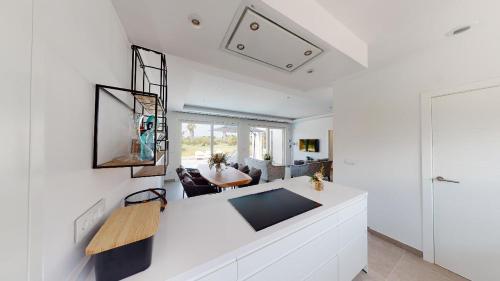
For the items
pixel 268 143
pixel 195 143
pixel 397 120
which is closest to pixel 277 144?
pixel 268 143

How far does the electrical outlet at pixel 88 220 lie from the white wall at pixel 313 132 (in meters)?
6.90

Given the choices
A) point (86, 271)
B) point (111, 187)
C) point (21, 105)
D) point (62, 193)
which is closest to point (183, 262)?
point (86, 271)

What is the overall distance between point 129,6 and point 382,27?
2073 mm

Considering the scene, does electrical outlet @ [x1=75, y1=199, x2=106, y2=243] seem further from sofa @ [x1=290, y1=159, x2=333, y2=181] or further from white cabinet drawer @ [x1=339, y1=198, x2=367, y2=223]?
sofa @ [x1=290, y1=159, x2=333, y2=181]

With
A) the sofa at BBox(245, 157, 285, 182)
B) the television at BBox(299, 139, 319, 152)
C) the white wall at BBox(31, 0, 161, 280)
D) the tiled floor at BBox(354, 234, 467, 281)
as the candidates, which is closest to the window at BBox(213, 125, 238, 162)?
the sofa at BBox(245, 157, 285, 182)

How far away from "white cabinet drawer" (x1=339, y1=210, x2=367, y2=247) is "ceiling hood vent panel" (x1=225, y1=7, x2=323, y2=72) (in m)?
1.56

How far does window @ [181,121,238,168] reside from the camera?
593 centimetres

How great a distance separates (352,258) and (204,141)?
5.58 m

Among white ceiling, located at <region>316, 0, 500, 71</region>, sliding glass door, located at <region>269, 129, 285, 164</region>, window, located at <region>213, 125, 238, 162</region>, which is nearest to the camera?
white ceiling, located at <region>316, 0, 500, 71</region>

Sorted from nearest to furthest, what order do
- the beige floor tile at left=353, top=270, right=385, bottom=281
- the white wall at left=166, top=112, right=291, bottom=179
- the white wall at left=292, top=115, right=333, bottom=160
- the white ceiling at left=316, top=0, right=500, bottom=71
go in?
the white ceiling at left=316, top=0, right=500, bottom=71 < the beige floor tile at left=353, top=270, right=385, bottom=281 < the white wall at left=166, top=112, right=291, bottom=179 < the white wall at left=292, top=115, right=333, bottom=160

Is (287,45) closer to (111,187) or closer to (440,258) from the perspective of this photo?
(111,187)

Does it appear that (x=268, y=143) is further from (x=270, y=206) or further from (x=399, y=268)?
(x=270, y=206)

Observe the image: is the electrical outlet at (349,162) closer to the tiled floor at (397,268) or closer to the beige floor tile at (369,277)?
the tiled floor at (397,268)

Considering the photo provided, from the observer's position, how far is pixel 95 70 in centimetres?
77
